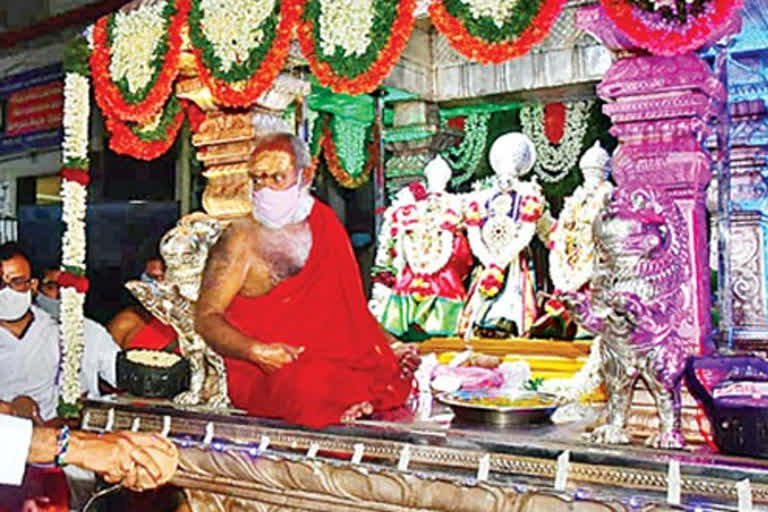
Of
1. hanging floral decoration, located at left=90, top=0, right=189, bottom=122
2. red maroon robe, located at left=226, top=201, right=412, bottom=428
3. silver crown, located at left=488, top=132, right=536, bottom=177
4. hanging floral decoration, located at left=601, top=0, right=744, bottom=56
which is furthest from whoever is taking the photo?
silver crown, located at left=488, top=132, right=536, bottom=177

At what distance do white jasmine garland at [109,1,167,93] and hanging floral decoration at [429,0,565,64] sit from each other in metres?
1.70

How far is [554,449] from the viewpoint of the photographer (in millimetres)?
2998

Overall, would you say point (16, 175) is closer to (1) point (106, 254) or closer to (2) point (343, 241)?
(1) point (106, 254)

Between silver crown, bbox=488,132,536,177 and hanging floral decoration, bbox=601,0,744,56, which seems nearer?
hanging floral decoration, bbox=601,0,744,56

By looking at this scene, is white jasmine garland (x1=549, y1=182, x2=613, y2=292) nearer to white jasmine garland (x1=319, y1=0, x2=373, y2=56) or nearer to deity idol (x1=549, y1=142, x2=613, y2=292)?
deity idol (x1=549, y1=142, x2=613, y2=292)

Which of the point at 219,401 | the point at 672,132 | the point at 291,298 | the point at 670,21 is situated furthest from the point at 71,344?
the point at 670,21

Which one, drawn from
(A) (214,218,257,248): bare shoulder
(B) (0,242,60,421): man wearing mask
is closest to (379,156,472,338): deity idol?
(B) (0,242,60,421): man wearing mask

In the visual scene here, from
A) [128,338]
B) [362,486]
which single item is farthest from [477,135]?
[362,486]

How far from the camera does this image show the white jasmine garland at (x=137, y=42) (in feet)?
15.3

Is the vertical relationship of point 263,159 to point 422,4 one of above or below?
below

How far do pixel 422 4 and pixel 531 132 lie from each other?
15.6 feet

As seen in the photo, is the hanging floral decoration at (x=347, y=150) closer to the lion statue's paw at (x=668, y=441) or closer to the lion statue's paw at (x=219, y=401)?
the lion statue's paw at (x=219, y=401)

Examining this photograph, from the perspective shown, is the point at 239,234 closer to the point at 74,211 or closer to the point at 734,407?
the point at 74,211

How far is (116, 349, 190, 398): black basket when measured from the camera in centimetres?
443
